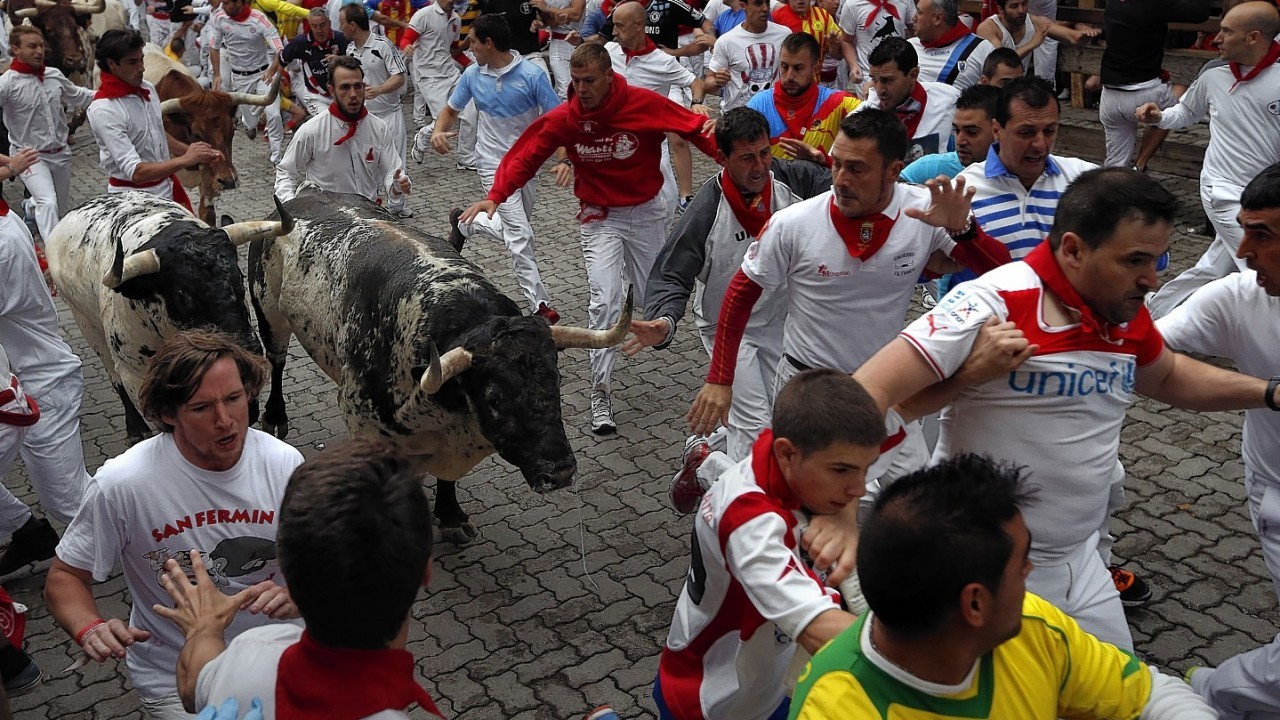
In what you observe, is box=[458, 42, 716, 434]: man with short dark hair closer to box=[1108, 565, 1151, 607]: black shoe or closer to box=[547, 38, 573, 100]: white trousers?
box=[1108, 565, 1151, 607]: black shoe

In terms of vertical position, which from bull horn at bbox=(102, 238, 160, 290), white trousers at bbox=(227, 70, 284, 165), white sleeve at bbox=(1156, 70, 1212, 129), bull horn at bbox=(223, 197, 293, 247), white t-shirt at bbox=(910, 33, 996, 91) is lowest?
white trousers at bbox=(227, 70, 284, 165)

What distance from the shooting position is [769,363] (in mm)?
5953

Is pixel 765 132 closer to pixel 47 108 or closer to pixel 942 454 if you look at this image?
pixel 942 454

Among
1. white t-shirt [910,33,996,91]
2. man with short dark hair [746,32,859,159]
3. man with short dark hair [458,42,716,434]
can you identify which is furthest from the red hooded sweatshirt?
white t-shirt [910,33,996,91]

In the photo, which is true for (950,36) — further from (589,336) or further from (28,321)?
(28,321)

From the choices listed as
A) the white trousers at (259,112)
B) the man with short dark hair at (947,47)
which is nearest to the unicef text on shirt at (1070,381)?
the man with short dark hair at (947,47)

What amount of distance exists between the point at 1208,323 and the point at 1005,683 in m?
2.26

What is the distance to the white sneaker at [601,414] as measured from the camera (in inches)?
298

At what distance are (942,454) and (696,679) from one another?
1.12 metres

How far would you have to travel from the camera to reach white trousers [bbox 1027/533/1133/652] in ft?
11.8

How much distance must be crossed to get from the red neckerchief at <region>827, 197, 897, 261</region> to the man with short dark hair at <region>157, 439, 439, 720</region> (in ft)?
9.32

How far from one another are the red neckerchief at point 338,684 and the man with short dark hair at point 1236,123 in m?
6.76

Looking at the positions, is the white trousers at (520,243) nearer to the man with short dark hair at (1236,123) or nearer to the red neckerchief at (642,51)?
the red neckerchief at (642,51)

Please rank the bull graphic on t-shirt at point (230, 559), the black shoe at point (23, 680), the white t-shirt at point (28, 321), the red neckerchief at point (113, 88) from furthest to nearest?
the red neckerchief at point (113, 88) → the white t-shirt at point (28, 321) → the black shoe at point (23, 680) → the bull graphic on t-shirt at point (230, 559)
